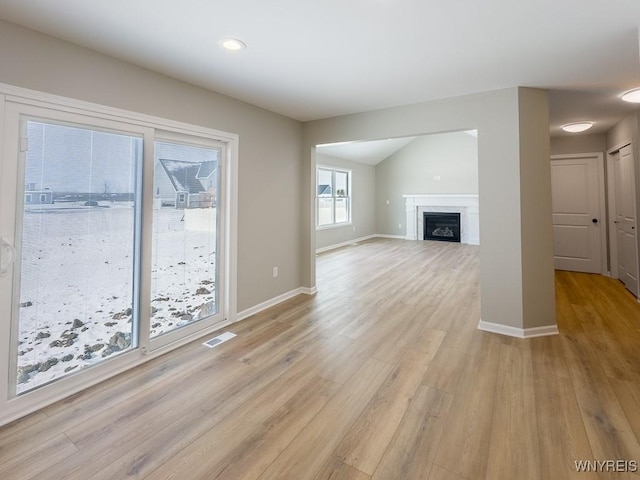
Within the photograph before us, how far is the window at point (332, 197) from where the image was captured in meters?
8.25

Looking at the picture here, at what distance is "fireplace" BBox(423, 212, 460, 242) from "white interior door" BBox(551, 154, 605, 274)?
3823 millimetres

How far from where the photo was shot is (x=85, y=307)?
2266 mm

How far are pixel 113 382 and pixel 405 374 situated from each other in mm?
2185

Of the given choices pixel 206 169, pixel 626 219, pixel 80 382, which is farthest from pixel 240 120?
pixel 626 219

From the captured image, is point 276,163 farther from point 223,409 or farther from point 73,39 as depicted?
point 223,409

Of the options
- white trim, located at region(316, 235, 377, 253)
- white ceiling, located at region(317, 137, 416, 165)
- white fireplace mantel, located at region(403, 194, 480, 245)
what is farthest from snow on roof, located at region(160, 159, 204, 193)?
white fireplace mantel, located at region(403, 194, 480, 245)

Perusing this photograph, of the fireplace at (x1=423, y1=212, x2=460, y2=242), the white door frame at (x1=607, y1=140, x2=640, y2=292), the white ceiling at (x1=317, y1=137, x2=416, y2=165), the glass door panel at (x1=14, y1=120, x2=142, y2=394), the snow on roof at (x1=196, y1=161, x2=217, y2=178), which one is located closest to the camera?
the glass door panel at (x1=14, y1=120, x2=142, y2=394)

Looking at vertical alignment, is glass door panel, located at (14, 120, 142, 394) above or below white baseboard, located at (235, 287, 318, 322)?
above

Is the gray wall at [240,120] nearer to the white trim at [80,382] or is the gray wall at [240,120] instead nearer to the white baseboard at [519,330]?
the white trim at [80,382]

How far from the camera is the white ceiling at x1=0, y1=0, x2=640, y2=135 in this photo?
1.77 m

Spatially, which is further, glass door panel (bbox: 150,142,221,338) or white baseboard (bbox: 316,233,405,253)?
white baseboard (bbox: 316,233,405,253)

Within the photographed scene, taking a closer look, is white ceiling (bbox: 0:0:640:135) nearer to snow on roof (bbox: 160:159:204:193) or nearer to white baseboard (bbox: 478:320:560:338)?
snow on roof (bbox: 160:159:204:193)

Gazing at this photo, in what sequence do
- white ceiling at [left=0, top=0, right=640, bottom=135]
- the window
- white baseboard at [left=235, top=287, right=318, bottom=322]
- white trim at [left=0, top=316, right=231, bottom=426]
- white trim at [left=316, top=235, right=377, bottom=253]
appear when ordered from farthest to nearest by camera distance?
the window
white trim at [left=316, top=235, right=377, bottom=253]
white baseboard at [left=235, top=287, right=318, bottom=322]
white trim at [left=0, top=316, right=231, bottom=426]
white ceiling at [left=0, top=0, right=640, bottom=135]

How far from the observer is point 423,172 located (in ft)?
32.1
